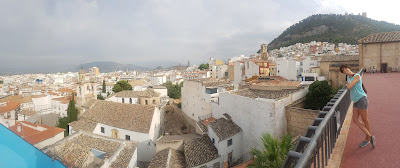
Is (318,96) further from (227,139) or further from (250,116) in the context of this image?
(227,139)

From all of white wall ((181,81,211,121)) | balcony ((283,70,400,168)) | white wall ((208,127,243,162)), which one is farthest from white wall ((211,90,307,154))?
balcony ((283,70,400,168))

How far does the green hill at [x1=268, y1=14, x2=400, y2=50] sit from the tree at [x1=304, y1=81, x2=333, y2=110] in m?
64.3

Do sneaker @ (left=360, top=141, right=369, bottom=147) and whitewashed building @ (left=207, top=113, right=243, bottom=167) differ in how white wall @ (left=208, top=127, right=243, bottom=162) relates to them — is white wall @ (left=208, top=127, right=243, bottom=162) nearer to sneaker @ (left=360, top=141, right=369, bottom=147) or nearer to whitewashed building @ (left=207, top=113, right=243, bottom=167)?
whitewashed building @ (left=207, top=113, right=243, bottom=167)

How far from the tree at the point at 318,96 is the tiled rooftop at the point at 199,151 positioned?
8.15 meters

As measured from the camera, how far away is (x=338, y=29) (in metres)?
81.6

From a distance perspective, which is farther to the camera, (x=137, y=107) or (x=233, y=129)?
(x=137, y=107)

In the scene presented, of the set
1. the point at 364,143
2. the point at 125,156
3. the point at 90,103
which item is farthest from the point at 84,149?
the point at 364,143

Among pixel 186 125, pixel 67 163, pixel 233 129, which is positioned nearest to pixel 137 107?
pixel 186 125

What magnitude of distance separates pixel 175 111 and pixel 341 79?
19281mm

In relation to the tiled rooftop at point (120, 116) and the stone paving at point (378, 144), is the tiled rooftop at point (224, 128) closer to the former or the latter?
the tiled rooftop at point (120, 116)

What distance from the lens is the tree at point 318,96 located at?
15234 millimetres

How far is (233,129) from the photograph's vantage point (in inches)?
593

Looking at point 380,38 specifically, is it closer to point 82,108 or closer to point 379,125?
point 379,125

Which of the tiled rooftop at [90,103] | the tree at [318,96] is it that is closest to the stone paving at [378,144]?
the tree at [318,96]
